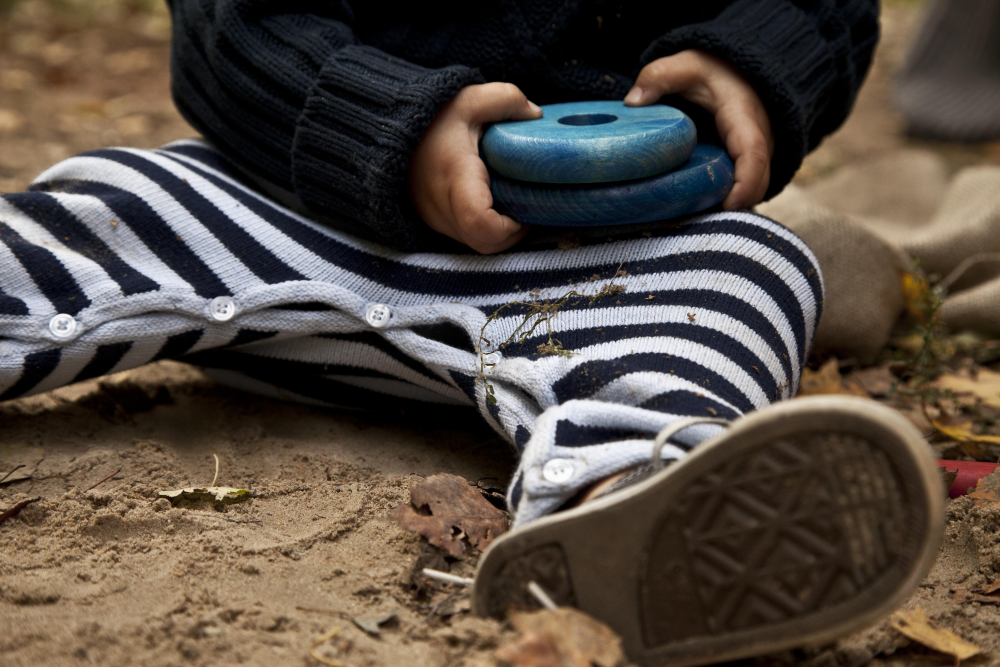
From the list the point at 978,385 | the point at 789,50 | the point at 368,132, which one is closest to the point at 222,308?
the point at 368,132

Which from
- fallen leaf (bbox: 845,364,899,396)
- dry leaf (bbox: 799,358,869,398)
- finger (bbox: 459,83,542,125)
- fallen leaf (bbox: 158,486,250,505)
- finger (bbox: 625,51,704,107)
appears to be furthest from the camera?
fallen leaf (bbox: 845,364,899,396)

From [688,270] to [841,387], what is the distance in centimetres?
60

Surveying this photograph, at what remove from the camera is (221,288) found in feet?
3.84

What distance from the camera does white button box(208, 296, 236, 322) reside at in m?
1.15

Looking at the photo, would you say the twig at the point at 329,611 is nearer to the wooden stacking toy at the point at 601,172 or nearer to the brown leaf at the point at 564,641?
the brown leaf at the point at 564,641

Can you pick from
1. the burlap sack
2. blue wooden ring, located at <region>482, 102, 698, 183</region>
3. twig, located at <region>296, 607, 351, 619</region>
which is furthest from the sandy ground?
the burlap sack

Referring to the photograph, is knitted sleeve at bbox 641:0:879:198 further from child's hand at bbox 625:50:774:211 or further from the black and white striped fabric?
the black and white striped fabric

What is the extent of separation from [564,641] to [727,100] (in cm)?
84

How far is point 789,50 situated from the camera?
4.28ft

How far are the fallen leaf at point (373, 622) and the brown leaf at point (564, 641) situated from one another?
0.14 meters

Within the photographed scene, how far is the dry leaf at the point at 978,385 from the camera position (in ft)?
5.03

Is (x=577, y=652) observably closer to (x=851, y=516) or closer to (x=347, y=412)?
(x=851, y=516)

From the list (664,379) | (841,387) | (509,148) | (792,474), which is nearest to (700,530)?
(792,474)

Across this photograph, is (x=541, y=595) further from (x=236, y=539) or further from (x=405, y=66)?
(x=405, y=66)
